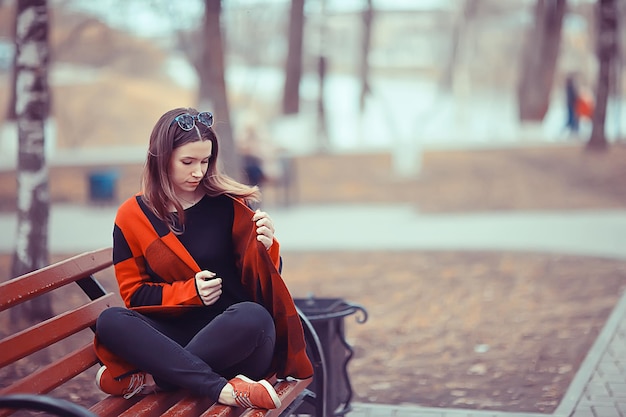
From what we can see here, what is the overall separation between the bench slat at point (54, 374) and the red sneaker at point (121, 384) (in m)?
0.12

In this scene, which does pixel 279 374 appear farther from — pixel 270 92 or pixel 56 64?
pixel 270 92

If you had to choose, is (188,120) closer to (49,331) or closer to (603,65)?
(49,331)

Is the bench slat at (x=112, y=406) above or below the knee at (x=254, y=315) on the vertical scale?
below

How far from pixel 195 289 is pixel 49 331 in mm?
572

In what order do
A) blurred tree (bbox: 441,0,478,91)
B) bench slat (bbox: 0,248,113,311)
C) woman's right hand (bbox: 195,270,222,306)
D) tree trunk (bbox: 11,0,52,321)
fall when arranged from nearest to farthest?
1. bench slat (bbox: 0,248,113,311)
2. woman's right hand (bbox: 195,270,222,306)
3. tree trunk (bbox: 11,0,52,321)
4. blurred tree (bbox: 441,0,478,91)

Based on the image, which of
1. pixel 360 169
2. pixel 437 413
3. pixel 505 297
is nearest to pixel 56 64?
pixel 360 169

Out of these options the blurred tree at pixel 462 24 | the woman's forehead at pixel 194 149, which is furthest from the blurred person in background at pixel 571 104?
the woman's forehead at pixel 194 149

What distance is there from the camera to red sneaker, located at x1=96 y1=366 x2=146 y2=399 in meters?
3.55

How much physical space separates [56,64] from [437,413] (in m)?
40.3

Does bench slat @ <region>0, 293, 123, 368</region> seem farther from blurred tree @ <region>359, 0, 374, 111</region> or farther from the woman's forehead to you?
blurred tree @ <region>359, 0, 374, 111</region>

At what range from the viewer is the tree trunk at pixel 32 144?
7.19 m

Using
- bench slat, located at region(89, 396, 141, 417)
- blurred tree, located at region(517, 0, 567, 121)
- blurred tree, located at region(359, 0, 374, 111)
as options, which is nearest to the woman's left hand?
bench slat, located at region(89, 396, 141, 417)

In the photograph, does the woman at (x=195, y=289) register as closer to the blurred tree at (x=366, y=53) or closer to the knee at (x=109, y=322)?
the knee at (x=109, y=322)

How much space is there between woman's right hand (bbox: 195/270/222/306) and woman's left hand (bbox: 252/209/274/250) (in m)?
0.24
